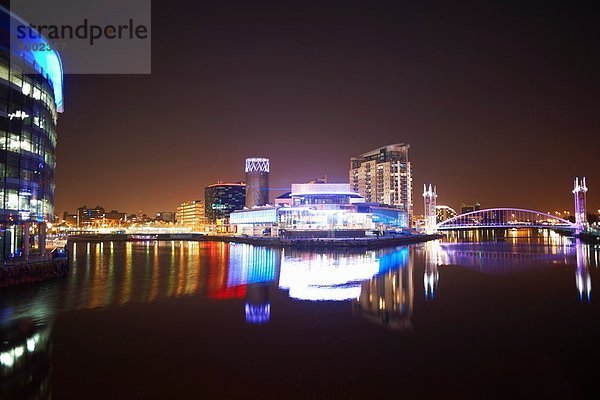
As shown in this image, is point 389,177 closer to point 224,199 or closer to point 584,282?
point 224,199

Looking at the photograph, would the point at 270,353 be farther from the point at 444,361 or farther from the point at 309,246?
the point at 309,246

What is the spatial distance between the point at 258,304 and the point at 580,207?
124430 millimetres

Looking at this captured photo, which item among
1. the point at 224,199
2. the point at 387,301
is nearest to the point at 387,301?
the point at 387,301

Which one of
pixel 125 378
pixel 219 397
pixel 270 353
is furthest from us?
pixel 270 353

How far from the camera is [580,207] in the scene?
Result: 118 meters

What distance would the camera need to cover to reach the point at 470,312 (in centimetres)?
2039

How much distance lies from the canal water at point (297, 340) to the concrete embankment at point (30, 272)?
1114 millimetres

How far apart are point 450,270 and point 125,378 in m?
32.8

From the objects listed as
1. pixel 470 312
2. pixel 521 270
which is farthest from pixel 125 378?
pixel 521 270

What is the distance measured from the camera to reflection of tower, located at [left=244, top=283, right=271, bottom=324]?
19.0 meters

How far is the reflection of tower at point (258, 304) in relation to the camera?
1900cm

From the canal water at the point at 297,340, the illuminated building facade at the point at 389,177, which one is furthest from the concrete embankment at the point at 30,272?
the illuminated building facade at the point at 389,177

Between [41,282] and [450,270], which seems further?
[450,270]

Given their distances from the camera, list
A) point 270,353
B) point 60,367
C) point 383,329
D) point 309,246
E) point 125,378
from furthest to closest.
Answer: point 309,246
point 383,329
point 270,353
point 60,367
point 125,378
